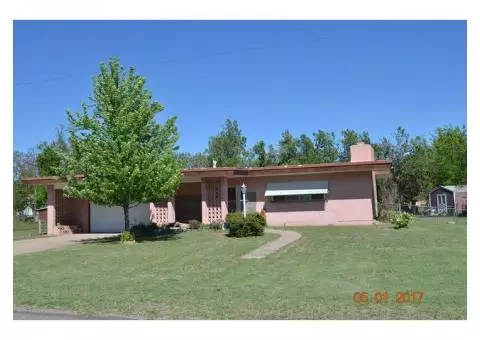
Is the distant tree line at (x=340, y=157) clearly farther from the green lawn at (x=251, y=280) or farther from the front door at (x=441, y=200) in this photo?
the green lawn at (x=251, y=280)

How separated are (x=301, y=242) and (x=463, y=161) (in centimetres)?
3006

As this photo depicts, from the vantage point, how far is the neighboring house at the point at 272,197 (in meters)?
24.0

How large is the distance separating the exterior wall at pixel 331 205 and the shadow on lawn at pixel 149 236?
211 inches

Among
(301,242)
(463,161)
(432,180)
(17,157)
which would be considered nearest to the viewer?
(301,242)

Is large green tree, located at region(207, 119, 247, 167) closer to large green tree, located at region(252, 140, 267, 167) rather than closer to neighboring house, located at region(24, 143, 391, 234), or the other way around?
large green tree, located at region(252, 140, 267, 167)

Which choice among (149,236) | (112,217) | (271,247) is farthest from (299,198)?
(271,247)

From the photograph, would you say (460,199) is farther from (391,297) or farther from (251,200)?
(391,297)

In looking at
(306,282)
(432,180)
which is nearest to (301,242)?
(306,282)

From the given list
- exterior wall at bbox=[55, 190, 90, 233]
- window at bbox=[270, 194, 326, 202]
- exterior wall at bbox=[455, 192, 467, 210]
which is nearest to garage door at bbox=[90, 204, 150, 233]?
exterior wall at bbox=[55, 190, 90, 233]

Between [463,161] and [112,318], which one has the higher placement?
[463,161]

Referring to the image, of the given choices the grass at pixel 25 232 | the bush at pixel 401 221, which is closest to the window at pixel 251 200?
the bush at pixel 401 221

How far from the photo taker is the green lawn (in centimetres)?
697

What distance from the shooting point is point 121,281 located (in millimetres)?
→ 9719
